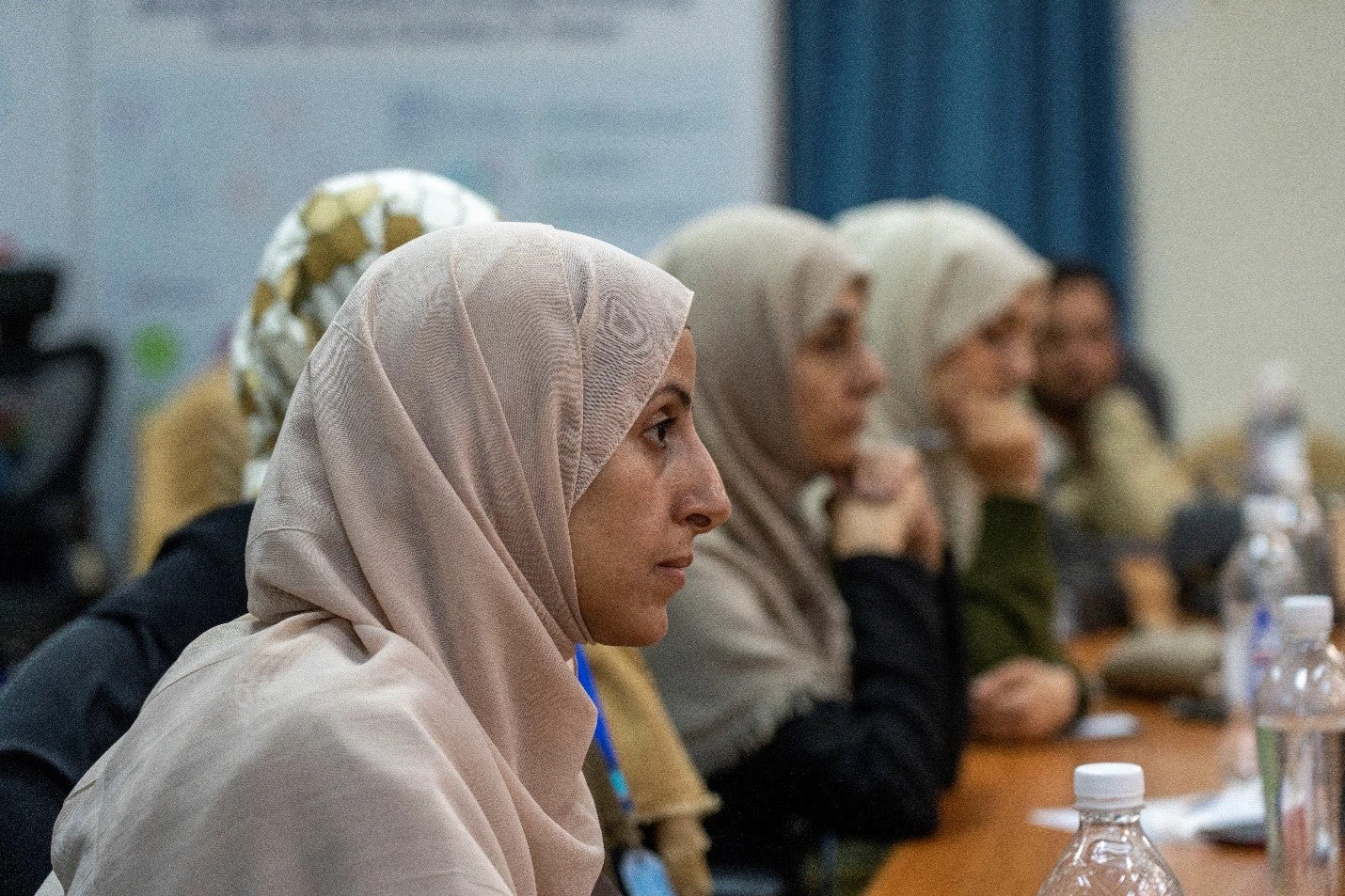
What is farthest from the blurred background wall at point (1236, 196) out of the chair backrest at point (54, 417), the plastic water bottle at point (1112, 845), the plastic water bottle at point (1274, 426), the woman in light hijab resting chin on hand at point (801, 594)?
the plastic water bottle at point (1112, 845)

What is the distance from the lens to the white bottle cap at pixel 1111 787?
104 cm

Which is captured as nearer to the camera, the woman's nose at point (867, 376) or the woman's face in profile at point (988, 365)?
the woman's nose at point (867, 376)

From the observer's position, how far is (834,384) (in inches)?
90.2

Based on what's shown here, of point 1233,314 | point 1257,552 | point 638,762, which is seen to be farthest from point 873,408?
point 1233,314

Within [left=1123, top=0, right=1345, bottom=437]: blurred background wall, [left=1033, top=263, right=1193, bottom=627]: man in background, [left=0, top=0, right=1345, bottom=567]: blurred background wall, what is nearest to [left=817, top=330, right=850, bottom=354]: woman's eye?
[left=1033, top=263, right=1193, bottom=627]: man in background

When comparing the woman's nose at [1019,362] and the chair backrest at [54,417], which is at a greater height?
the woman's nose at [1019,362]

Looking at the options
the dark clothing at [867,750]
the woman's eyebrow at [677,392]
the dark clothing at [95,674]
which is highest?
the woman's eyebrow at [677,392]

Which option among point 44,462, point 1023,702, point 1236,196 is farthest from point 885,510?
point 1236,196

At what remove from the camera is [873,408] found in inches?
120

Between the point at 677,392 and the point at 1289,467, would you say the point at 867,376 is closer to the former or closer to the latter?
the point at 677,392

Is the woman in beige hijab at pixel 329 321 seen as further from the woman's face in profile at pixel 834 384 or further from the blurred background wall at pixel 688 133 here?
the blurred background wall at pixel 688 133

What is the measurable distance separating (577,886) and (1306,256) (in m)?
4.81

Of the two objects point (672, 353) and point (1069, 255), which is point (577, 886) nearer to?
point (672, 353)

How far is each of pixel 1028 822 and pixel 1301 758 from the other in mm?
385
